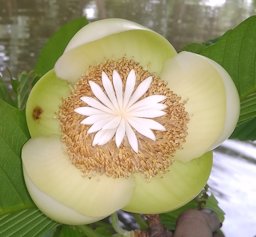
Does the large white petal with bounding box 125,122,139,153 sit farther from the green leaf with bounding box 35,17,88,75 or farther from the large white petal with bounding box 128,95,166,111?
the green leaf with bounding box 35,17,88,75

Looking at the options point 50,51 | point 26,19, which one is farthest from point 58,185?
point 26,19

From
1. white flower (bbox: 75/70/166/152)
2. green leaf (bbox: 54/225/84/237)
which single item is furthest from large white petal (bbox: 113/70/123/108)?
green leaf (bbox: 54/225/84/237)

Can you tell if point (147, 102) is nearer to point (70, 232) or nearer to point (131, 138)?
point (131, 138)

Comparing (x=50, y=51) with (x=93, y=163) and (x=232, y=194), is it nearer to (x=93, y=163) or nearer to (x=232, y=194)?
(x=93, y=163)

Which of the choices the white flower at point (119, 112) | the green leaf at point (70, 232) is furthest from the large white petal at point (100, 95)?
the green leaf at point (70, 232)

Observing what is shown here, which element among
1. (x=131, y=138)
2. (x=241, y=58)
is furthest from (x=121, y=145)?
(x=241, y=58)

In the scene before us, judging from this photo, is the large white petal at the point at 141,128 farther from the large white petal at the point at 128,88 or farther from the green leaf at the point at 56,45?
the green leaf at the point at 56,45

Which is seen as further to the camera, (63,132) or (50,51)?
(50,51)
